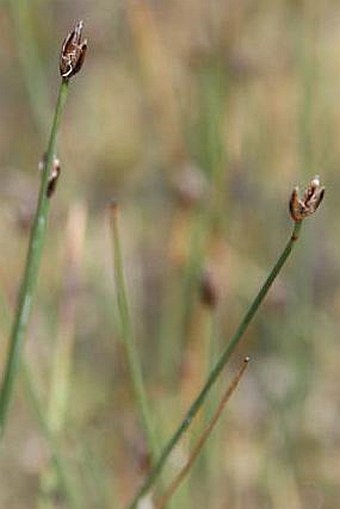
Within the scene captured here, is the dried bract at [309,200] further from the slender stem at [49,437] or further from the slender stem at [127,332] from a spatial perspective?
the slender stem at [49,437]

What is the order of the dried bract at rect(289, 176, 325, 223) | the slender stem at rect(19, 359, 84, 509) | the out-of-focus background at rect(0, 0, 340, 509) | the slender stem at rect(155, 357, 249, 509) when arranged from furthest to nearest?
the out-of-focus background at rect(0, 0, 340, 509), the slender stem at rect(19, 359, 84, 509), the slender stem at rect(155, 357, 249, 509), the dried bract at rect(289, 176, 325, 223)

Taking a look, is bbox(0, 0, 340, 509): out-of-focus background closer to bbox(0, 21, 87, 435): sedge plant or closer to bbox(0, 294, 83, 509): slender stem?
bbox(0, 294, 83, 509): slender stem

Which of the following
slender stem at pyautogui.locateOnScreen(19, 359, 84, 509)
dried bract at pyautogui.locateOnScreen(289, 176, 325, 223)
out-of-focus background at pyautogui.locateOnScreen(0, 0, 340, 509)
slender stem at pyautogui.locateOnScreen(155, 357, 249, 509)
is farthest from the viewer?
out-of-focus background at pyautogui.locateOnScreen(0, 0, 340, 509)

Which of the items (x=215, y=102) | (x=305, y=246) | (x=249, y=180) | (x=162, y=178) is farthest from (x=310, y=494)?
(x=162, y=178)

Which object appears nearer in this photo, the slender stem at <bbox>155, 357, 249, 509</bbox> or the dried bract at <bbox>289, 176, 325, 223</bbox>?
the dried bract at <bbox>289, 176, 325, 223</bbox>

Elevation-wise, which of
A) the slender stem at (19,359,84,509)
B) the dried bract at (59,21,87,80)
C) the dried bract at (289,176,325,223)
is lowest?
the slender stem at (19,359,84,509)

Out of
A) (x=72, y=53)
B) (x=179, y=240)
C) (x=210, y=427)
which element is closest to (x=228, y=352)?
(x=210, y=427)

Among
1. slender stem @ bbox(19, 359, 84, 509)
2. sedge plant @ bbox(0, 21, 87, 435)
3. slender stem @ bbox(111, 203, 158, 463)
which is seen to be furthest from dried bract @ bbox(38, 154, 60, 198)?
slender stem @ bbox(19, 359, 84, 509)

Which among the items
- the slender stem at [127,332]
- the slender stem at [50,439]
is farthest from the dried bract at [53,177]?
the slender stem at [50,439]
